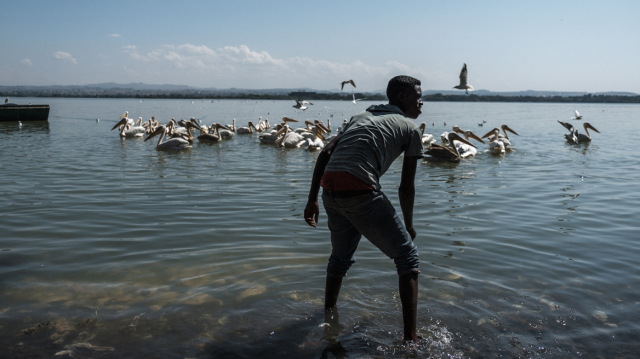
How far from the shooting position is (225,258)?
17.6 ft

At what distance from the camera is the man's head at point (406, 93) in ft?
11.4

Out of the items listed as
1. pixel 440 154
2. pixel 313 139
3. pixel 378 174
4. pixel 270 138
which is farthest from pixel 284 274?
pixel 270 138

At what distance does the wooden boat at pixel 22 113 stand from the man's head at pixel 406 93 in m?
29.7

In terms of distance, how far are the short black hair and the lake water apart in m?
1.82

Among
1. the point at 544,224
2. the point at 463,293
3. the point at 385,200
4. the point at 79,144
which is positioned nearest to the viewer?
the point at 385,200

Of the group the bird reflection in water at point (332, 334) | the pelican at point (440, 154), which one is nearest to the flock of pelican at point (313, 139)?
the pelican at point (440, 154)

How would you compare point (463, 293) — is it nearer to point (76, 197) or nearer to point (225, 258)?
point (225, 258)

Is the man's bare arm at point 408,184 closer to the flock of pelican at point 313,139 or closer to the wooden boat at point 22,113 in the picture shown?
the flock of pelican at point 313,139

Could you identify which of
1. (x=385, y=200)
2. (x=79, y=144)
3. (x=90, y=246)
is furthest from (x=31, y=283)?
(x=79, y=144)

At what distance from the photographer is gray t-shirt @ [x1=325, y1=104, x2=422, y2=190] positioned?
10.7ft

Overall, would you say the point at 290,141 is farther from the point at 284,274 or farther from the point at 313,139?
the point at 284,274

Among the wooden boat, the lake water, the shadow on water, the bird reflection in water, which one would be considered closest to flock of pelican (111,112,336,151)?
the shadow on water

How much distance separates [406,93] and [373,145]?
0.52 metres

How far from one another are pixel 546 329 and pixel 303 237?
3.12 m
